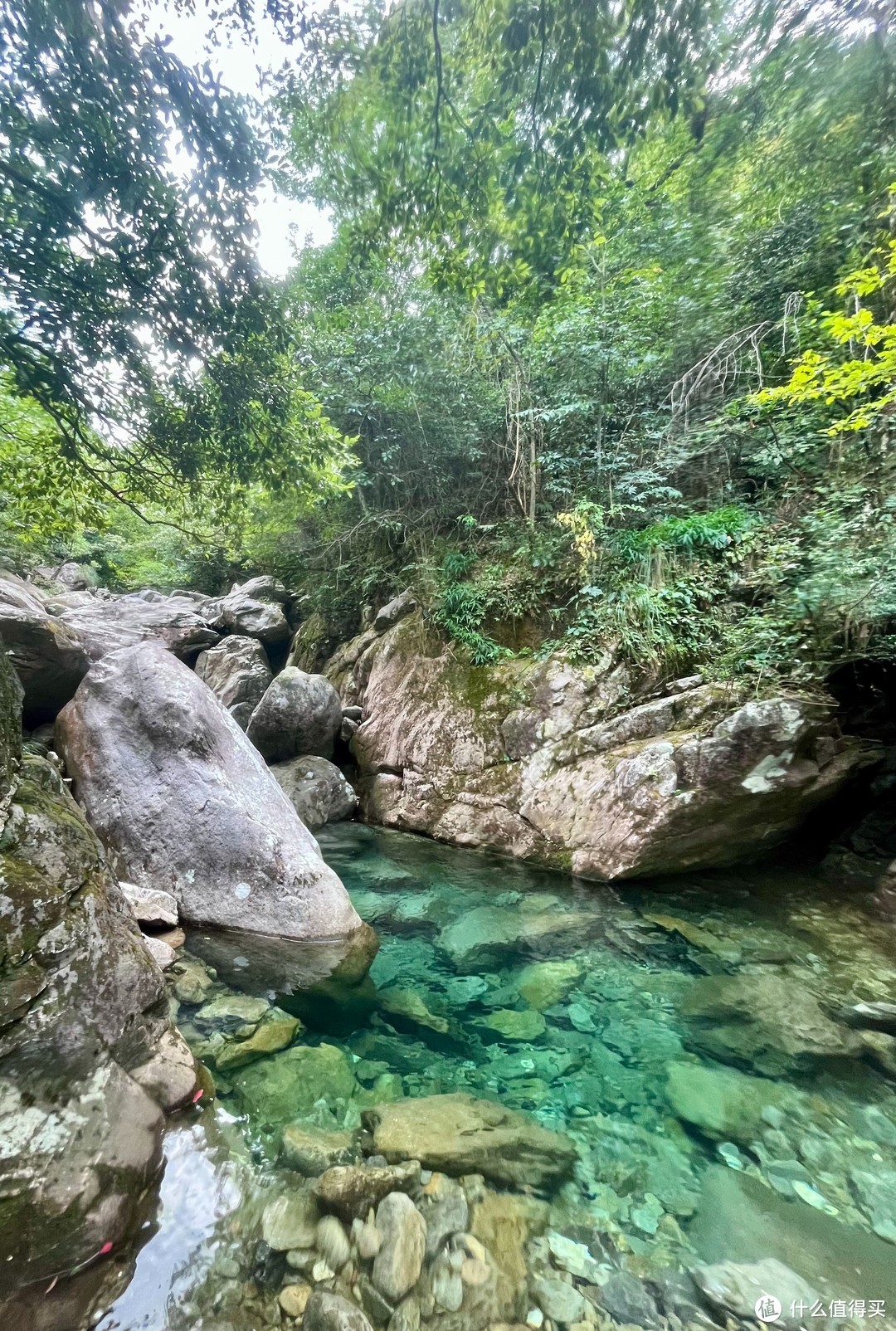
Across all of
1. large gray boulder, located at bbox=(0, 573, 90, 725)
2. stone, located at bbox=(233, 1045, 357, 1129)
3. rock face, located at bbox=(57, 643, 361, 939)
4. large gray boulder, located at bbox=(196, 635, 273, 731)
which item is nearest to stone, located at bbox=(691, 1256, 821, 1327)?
stone, located at bbox=(233, 1045, 357, 1129)

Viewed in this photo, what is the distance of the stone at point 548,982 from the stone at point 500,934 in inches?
9.8

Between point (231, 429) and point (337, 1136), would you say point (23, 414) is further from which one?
point (337, 1136)

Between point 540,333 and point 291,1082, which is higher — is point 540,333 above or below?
above

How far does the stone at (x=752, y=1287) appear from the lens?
1.92 meters

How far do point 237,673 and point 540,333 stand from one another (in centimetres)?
840

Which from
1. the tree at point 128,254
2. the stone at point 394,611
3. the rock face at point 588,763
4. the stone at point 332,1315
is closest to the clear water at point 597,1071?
the stone at point 332,1315

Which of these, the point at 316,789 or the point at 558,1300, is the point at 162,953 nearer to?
the point at 558,1300

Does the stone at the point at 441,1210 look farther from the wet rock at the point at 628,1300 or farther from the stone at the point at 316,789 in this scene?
the stone at the point at 316,789

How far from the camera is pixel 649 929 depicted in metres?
4.55

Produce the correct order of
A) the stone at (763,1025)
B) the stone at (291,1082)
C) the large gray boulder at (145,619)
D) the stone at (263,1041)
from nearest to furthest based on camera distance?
the stone at (291,1082)
the stone at (263,1041)
the stone at (763,1025)
the large gray boulder at (145,619)

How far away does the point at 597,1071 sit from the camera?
3133 millimetres

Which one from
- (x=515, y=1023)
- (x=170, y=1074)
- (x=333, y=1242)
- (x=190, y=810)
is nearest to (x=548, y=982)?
(x=515, y=1023)

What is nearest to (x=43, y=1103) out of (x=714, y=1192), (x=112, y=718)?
(x=714, y=1192)

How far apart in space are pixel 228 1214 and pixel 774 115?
7548 mm
